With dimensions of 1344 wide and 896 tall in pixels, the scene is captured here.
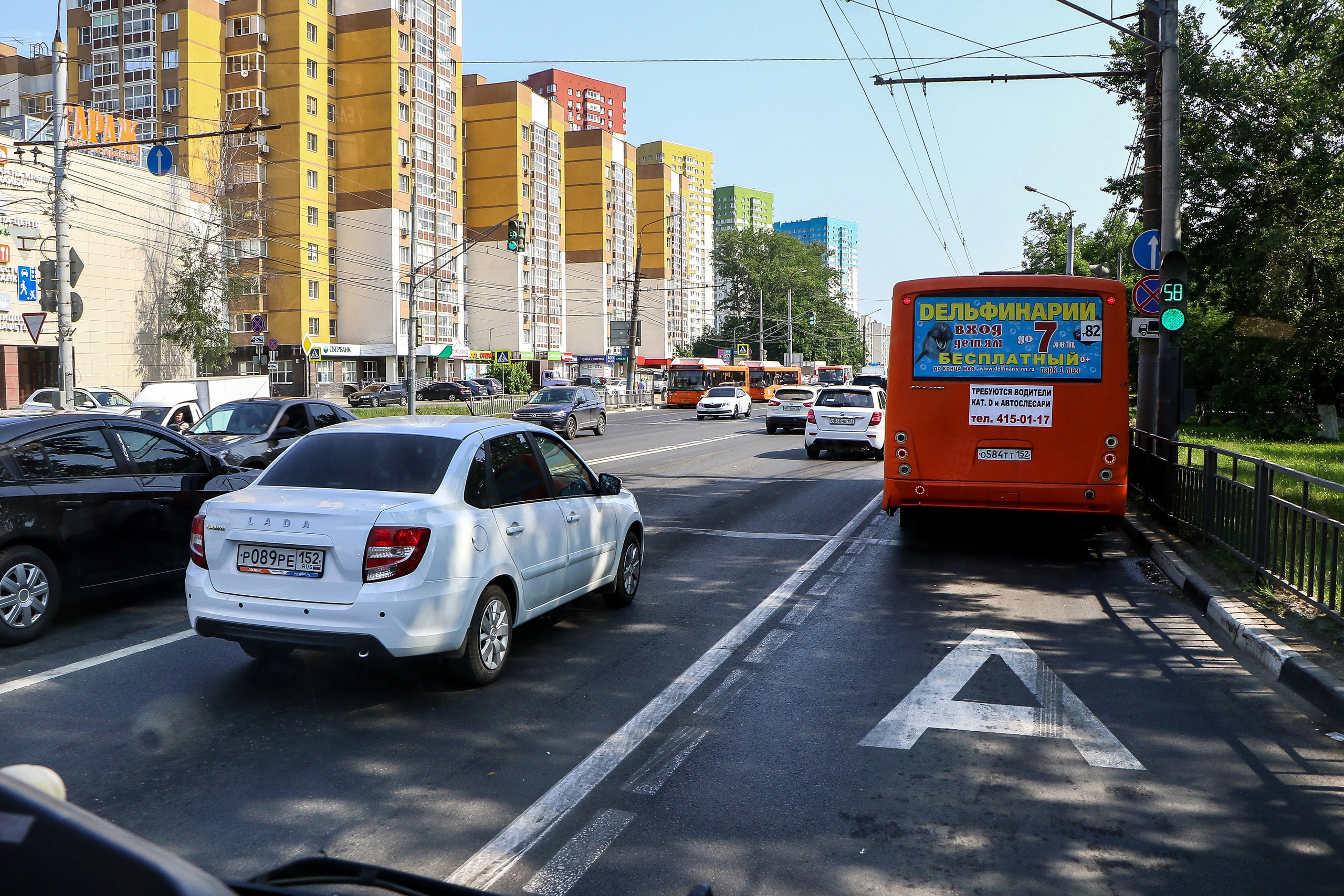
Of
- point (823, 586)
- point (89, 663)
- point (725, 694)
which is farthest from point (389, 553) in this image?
point (823, 586)

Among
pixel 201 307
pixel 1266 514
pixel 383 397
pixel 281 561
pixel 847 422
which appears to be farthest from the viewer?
pixel 383 397

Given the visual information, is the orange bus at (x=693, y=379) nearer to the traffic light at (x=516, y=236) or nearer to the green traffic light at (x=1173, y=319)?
the traffic light at (x=516, y=236)

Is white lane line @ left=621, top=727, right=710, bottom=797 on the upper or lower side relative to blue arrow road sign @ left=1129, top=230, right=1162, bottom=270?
lower

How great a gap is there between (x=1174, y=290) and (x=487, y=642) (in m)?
10.9

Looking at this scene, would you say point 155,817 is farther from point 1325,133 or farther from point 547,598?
point 1325,133

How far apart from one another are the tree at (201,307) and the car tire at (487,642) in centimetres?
5013

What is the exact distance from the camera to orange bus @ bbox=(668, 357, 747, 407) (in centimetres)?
6469

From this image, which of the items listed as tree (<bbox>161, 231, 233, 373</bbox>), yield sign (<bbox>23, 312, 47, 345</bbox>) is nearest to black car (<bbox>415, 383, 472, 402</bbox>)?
tree (<bbox>161, 231, 233, 373</bbox>)

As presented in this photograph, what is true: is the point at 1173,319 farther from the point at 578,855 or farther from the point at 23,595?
the point at 23,595

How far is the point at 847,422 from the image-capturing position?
2452 cm

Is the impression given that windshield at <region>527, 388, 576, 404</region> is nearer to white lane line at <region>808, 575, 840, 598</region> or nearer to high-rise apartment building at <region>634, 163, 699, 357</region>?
white lane line at <region>808, 575, 840, 598</region>

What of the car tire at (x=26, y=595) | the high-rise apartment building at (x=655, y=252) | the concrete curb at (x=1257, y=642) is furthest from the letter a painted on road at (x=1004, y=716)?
the high-rise apartment building at (x=655, y=252)

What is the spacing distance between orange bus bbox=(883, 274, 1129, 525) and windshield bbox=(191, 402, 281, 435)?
9030 mm

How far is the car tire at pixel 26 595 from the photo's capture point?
6863 millimetres
